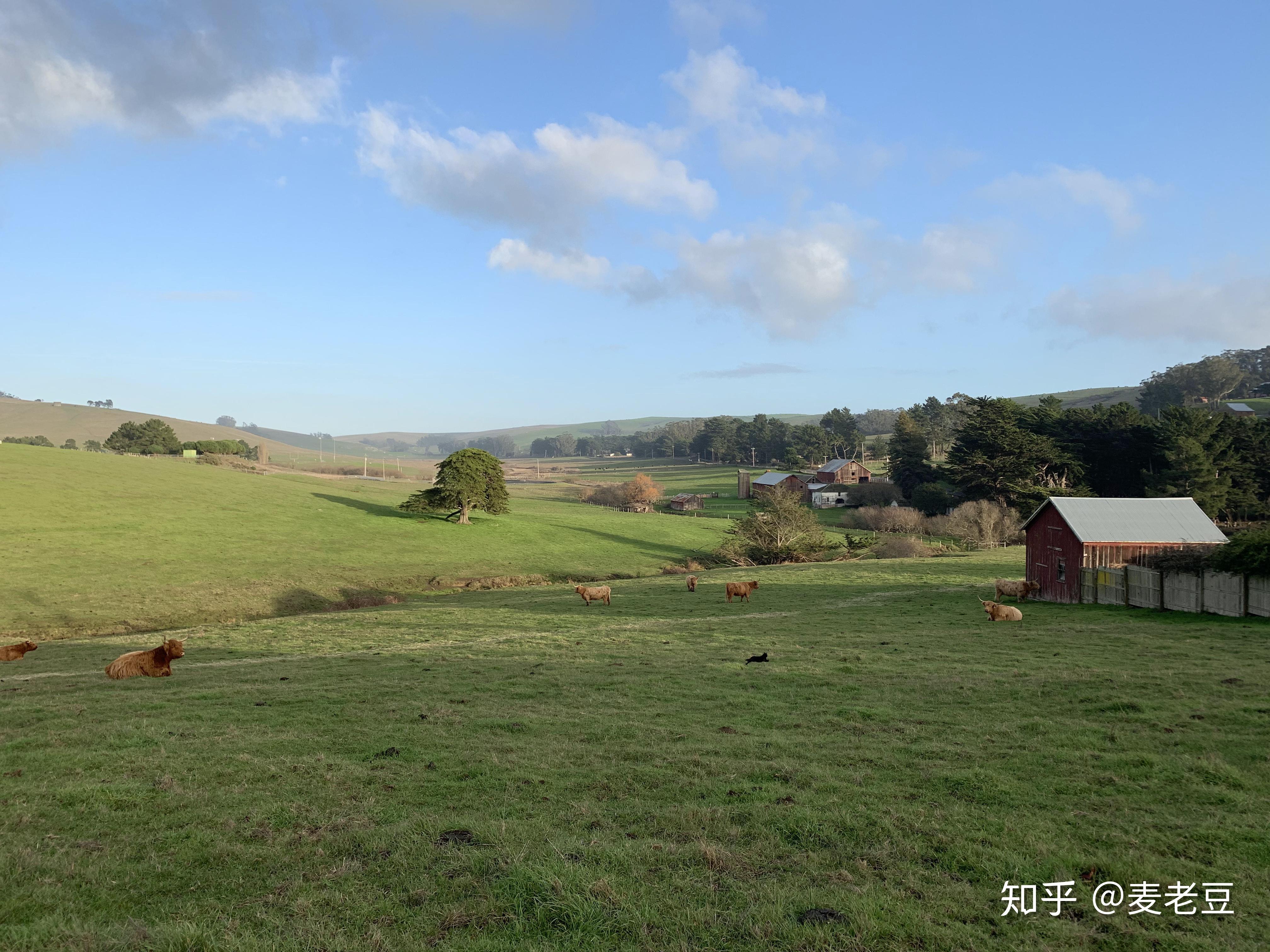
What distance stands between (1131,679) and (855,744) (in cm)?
860

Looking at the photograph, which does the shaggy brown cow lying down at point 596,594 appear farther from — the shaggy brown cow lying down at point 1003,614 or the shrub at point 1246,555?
the shrub at point 1246,555

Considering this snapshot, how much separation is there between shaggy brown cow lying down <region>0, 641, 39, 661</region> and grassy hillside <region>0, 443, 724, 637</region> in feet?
31.4

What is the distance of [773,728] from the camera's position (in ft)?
43.7

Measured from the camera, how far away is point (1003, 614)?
93.2 feet

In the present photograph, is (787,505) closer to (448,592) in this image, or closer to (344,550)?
(448,592)

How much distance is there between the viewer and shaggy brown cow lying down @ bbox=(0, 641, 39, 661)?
22484mm

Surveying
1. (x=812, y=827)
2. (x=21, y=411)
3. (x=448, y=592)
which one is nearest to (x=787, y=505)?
(x=448, y=592)

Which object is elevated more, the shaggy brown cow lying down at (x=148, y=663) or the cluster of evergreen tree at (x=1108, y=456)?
the cluster of evergreen tree at (x=1108, y=456)

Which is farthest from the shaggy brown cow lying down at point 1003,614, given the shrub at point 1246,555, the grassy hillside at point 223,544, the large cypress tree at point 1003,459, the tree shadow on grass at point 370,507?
the large cypress tree at point 1003,459

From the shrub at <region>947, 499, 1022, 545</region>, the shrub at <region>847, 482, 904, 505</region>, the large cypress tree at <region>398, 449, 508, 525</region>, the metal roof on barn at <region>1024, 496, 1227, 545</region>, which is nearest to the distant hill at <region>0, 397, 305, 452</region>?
the large cypress tree at <region>398, 449, 508, 525</region>

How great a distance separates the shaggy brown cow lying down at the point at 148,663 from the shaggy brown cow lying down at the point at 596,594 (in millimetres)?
19334

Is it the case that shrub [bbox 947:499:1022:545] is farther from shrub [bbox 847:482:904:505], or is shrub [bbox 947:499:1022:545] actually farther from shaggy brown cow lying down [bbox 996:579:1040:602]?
shaggy brown cow lying down [bbox 996:579:1040:602]

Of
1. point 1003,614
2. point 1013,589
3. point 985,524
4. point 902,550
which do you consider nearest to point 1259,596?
point 1003,614

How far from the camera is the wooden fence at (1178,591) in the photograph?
2645 centimetres
